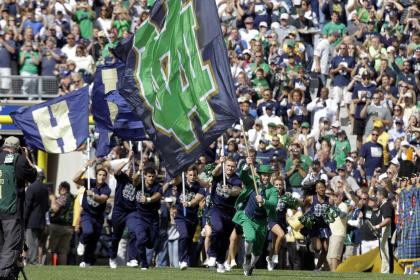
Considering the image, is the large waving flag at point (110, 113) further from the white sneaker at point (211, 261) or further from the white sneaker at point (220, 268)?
the white sneaker at point (220, 268)

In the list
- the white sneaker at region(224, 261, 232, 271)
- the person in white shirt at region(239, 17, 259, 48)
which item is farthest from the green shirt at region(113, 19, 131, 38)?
the white sneaker at region(224, 261, 232, 271)

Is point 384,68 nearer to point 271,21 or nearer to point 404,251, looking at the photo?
point 271,21

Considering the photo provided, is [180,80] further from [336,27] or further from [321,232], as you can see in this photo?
[336,27]

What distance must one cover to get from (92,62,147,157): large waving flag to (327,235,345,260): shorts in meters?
4.23

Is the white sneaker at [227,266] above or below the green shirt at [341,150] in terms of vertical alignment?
below

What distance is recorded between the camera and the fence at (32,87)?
32281 millimetres

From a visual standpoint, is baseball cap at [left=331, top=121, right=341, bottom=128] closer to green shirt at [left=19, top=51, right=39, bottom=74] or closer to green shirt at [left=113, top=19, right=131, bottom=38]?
green shirt at [left=113, top=19, right=131, bottom=38]

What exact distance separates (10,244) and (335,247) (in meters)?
9.52

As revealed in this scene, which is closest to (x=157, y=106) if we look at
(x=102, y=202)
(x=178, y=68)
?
(x=178, y=68)

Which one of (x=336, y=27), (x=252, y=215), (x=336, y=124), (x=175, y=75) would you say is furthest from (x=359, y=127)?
(x=175, y=75)

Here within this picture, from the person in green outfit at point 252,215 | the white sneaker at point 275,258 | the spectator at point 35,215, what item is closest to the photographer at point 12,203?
the person in green outfit at point 252,215

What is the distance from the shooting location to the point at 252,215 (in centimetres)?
2261

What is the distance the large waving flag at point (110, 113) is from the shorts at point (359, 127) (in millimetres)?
6298

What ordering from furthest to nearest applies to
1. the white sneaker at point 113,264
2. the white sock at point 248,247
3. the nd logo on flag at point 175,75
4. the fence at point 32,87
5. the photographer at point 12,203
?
the fence at point 32,87, the white sneaker at point 113,264, the white sock at point 248,247, the nd logo on flag at point 175,75, the photographer at point 12,203
